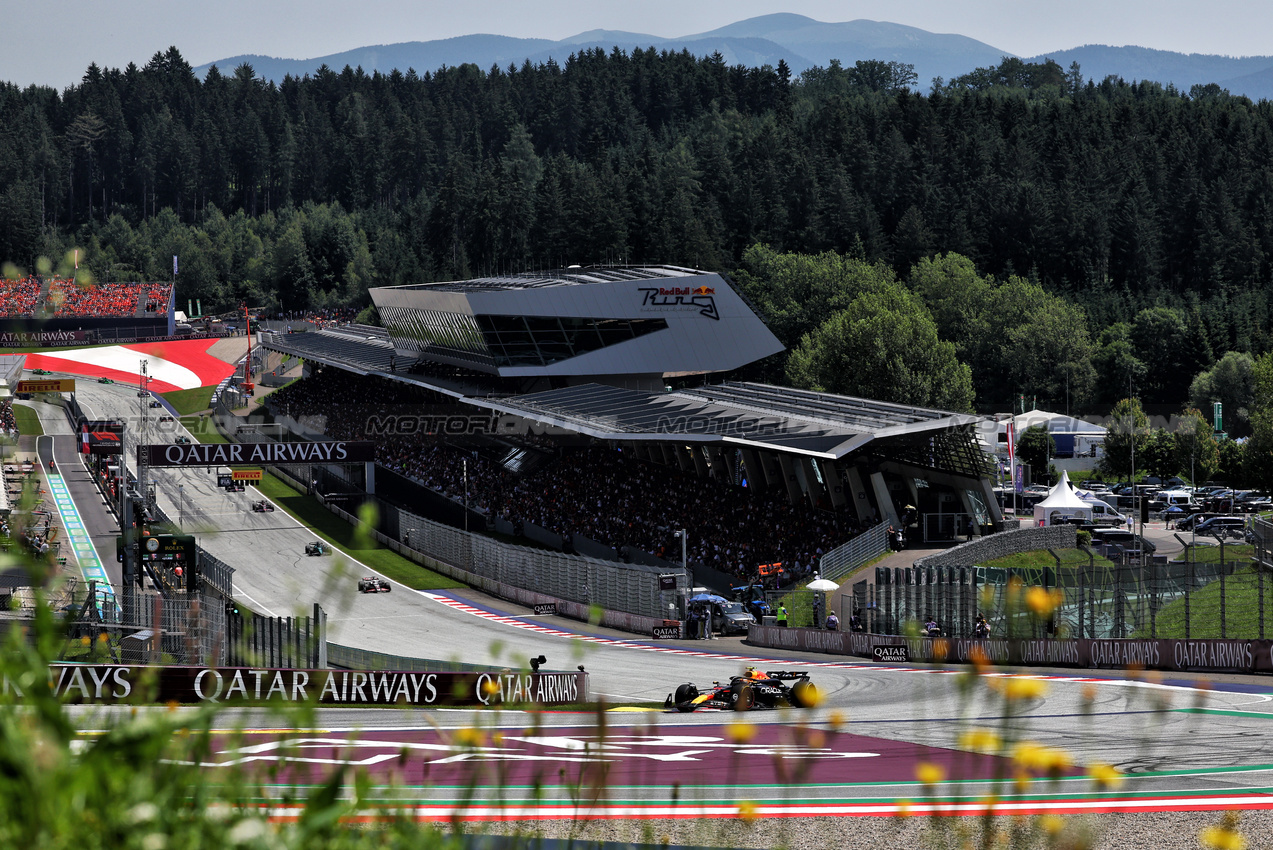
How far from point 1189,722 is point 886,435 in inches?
1088

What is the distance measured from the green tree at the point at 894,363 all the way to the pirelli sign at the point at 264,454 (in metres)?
36.7

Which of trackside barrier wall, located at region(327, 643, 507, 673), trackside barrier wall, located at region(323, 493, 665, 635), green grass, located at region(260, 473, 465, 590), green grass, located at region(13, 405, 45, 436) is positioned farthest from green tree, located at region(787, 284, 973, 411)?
trackside barrier wall, located at region(327, 643, 507, 673)

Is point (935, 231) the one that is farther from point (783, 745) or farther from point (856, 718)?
point (783, 745)

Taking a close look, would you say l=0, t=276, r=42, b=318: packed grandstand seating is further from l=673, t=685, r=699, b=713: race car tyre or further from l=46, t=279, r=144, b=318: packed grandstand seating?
l=46, t=279, r=144, b=318: packed grandstand seating

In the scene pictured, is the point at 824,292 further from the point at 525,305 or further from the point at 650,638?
the point at 650,638

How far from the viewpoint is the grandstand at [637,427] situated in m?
50.1

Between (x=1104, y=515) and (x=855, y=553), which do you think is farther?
(x=1104, y=515)

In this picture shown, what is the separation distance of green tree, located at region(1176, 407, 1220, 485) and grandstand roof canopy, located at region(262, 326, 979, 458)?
25690 mm

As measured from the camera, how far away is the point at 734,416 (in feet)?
176

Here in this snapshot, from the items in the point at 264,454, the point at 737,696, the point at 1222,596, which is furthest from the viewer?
the point at 264,454

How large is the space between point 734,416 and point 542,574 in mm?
12216

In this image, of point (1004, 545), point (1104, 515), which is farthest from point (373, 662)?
point (1104, 515)

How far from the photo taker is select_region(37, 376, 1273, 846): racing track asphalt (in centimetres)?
773

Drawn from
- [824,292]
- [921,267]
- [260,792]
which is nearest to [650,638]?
[260,792]
